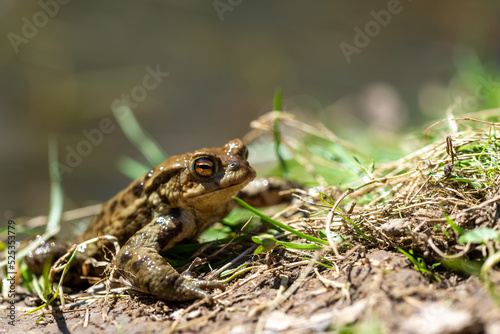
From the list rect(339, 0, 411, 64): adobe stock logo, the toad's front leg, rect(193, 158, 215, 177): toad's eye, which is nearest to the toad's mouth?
rect(193, 158, 215, 177): toad's eye

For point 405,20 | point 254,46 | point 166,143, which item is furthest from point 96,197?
point 405,20

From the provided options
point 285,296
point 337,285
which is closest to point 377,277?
point 337,285

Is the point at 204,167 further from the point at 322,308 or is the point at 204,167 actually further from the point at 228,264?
the point at 322,308

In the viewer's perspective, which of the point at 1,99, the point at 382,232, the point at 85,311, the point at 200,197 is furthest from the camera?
the point at 1,99

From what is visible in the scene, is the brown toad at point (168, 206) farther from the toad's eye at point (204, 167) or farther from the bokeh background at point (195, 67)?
the bokeh background at point (195, 67)

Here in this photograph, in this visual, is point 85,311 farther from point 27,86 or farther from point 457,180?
point 27,86

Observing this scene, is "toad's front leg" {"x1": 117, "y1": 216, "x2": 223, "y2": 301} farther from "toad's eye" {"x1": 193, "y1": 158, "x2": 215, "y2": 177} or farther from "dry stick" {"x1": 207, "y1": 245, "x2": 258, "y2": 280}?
"toad's eye" {"x1": 193, "y1": 158, "x2": 215, "y2": 177}

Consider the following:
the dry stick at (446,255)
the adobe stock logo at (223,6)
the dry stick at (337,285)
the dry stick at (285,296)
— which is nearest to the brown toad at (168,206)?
the dry stick at (285,296)
